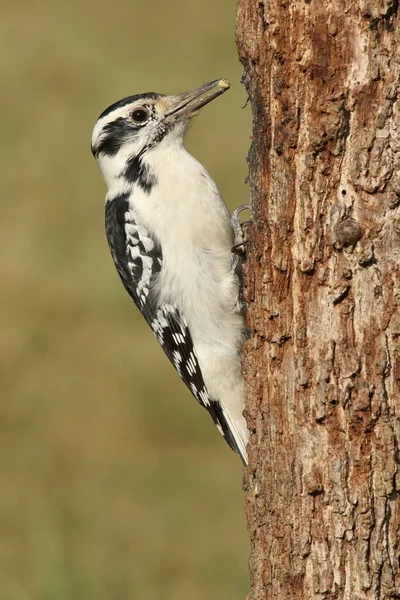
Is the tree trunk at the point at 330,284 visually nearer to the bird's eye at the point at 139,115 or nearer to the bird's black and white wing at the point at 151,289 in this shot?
the bird's black and white wing at the point at 151,289

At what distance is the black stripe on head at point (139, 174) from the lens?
16.7 feet

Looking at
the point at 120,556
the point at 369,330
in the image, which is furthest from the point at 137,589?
the point at 369,330

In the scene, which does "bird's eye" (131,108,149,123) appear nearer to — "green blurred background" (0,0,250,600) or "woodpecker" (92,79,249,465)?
"woodpecker" (92,79,249,465)

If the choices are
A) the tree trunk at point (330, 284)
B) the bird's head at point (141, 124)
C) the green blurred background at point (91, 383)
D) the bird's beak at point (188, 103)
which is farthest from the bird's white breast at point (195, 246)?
the tree trunk at point (330, 284)

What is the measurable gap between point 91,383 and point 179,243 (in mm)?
4034

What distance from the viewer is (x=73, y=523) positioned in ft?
23.8

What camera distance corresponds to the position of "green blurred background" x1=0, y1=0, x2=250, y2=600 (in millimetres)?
6859

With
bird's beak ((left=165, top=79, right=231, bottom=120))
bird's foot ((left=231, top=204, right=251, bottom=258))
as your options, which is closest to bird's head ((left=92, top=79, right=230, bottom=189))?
bird's beak ((left=165, top=79, right=231, bottom=120))

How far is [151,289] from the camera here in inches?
204

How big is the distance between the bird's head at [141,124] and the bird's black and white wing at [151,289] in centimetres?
23

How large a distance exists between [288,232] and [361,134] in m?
0.42

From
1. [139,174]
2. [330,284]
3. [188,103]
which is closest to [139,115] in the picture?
[188,103]

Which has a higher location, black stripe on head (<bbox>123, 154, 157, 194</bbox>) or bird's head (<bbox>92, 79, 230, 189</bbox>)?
bird's head (<bbox>92, 79, 230, 189</bbox>)

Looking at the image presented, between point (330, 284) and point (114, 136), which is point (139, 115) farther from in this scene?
point (330, 284)
